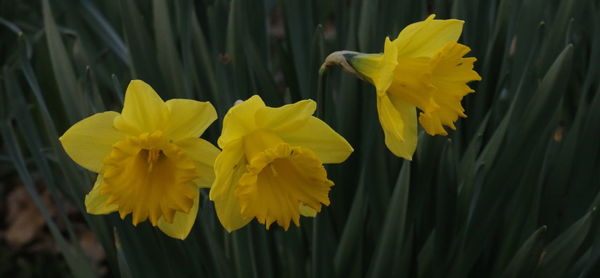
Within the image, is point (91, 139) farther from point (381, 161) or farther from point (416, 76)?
point (381, 161)

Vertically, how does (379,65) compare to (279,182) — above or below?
above

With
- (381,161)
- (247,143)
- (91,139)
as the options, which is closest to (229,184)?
(247,143)

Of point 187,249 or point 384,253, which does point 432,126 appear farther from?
point 187,249

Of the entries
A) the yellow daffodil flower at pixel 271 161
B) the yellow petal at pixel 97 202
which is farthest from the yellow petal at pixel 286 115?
the yellow petal at pixel 97 202

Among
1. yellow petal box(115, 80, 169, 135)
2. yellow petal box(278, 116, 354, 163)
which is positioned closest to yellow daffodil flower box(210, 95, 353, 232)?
yellow petal box(278, 116, 354, 163)

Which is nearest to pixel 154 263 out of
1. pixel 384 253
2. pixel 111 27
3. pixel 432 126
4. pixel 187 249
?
pixel 187 249

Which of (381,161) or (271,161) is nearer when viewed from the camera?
(271,161)

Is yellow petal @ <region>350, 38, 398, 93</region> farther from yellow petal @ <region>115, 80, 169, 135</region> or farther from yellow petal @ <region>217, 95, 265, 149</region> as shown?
yellow petal @ <region>115, 80, 169, 135</region>
